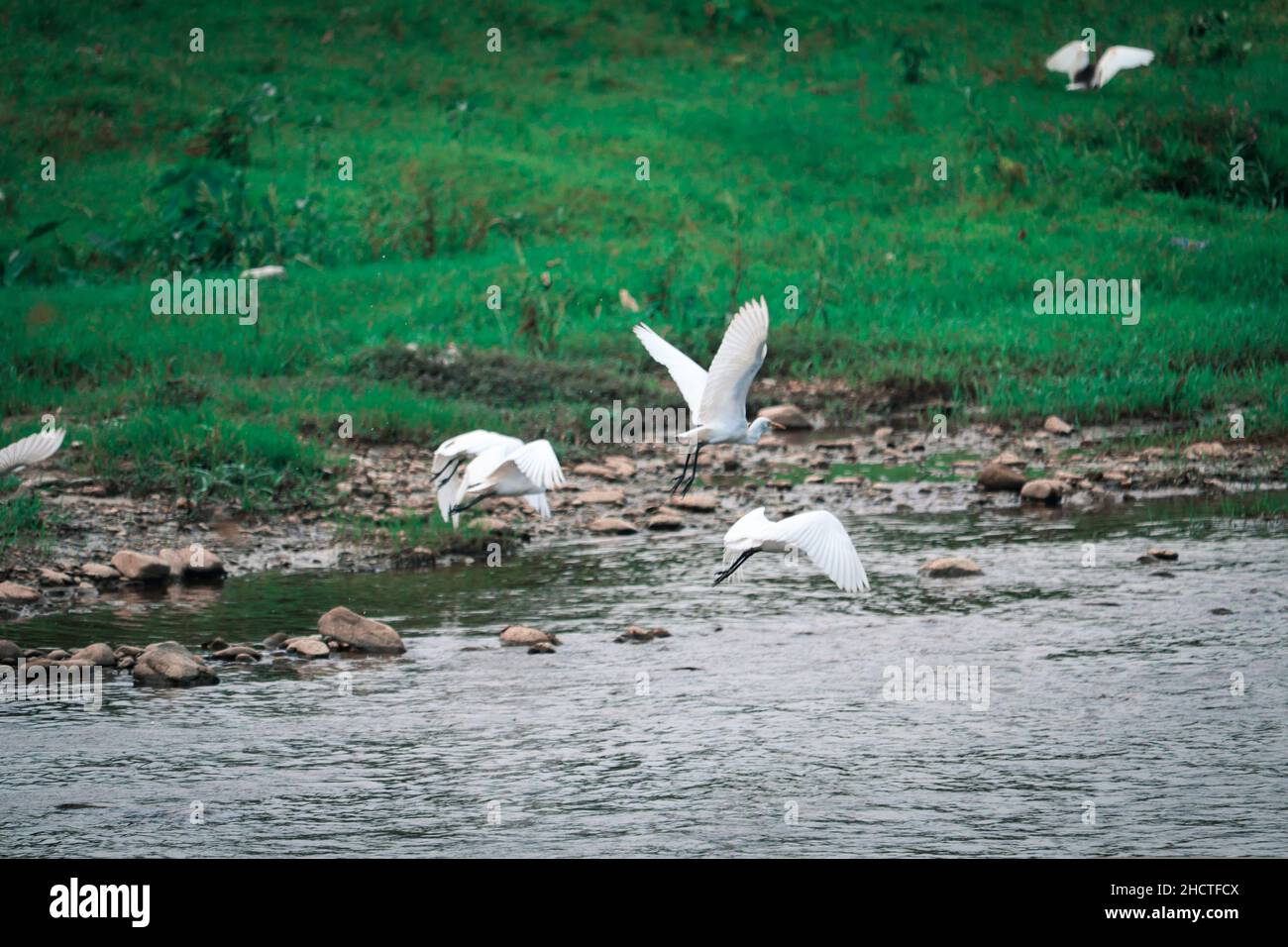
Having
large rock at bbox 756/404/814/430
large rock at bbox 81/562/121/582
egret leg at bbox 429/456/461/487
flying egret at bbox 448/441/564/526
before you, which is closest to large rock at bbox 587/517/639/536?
flying egret at bbox 448/441/564/526

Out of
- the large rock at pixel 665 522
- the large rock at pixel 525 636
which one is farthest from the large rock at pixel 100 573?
the large rock at pixel 665 522

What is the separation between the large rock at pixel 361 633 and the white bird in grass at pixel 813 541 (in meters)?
2.15

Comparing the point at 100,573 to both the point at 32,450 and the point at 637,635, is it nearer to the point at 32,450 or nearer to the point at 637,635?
the point at 32,450

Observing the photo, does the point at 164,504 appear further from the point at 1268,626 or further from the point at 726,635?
the point at 1268,626

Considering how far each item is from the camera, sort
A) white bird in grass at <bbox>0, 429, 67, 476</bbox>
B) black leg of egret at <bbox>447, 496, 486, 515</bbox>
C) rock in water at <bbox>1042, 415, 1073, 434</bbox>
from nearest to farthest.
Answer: black leg of egret at <bbox>447, 496, 486, 515</bbox> < white bird in grass at <bbox>0, 429, 67, 476</bbox> < rock in water at <bbox>1042, 415, 1073, 434</bbox>

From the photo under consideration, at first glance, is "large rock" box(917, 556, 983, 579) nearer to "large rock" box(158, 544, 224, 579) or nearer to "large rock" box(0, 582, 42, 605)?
"large rock" box(158, 544, 224, 579)

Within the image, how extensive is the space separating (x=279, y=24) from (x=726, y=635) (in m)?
19.4

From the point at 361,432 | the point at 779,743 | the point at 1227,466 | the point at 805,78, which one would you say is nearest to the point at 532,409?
the point at 361,432

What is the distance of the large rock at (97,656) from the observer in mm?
9438

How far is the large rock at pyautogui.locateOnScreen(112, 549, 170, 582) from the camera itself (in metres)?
11.4

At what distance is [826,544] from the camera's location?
29.0 ft

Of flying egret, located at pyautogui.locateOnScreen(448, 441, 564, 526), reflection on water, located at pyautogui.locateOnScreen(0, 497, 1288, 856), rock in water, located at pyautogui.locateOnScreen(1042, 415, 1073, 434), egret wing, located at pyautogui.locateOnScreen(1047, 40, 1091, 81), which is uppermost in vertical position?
egret wing, located at pyautogui.locateOnScreen(1047, 40, 1091, 81)

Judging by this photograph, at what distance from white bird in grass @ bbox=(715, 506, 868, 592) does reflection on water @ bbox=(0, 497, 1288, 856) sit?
78cm

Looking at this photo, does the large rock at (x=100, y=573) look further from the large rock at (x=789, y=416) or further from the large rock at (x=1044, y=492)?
the large rock at (x=1044, y=492)
